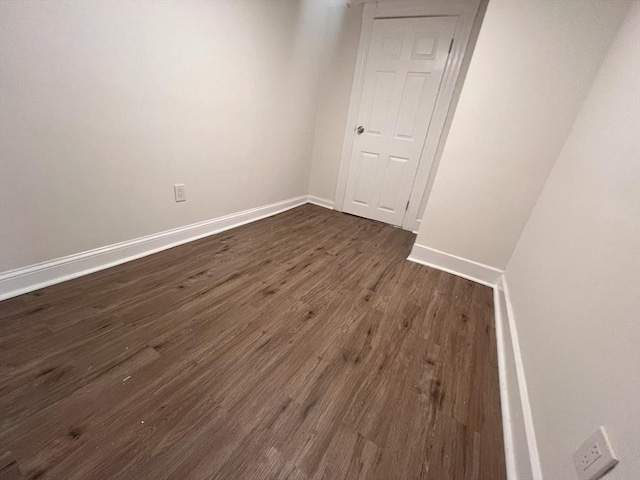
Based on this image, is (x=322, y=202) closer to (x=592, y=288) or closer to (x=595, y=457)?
(x=592, y=288)

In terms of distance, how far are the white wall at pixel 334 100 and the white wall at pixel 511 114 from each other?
1.46 m

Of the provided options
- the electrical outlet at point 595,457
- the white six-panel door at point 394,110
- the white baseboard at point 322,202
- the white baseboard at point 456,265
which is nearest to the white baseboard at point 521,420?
the electrical outlet at point 595,457

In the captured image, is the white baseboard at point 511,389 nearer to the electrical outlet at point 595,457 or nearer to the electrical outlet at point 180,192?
the electrical outlet at point 595,457

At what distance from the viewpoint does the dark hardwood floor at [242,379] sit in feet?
2.59

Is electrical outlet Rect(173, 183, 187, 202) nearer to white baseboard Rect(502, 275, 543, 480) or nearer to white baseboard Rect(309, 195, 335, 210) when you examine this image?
white baseboard Rect(309, 195, 335, 210)

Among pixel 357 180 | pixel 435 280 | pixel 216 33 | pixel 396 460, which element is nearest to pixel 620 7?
pixel 435 280

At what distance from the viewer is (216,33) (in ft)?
5.66

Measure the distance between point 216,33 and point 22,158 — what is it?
135 cm

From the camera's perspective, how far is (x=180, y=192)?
6.16ft

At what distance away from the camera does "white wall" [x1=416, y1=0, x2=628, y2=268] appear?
1.48 m

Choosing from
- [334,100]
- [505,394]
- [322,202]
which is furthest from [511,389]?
[334,100]

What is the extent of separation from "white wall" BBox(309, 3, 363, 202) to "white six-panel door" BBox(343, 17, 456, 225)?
0.69 feet

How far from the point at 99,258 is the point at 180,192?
65cm

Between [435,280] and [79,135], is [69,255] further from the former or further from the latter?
[435,280]
